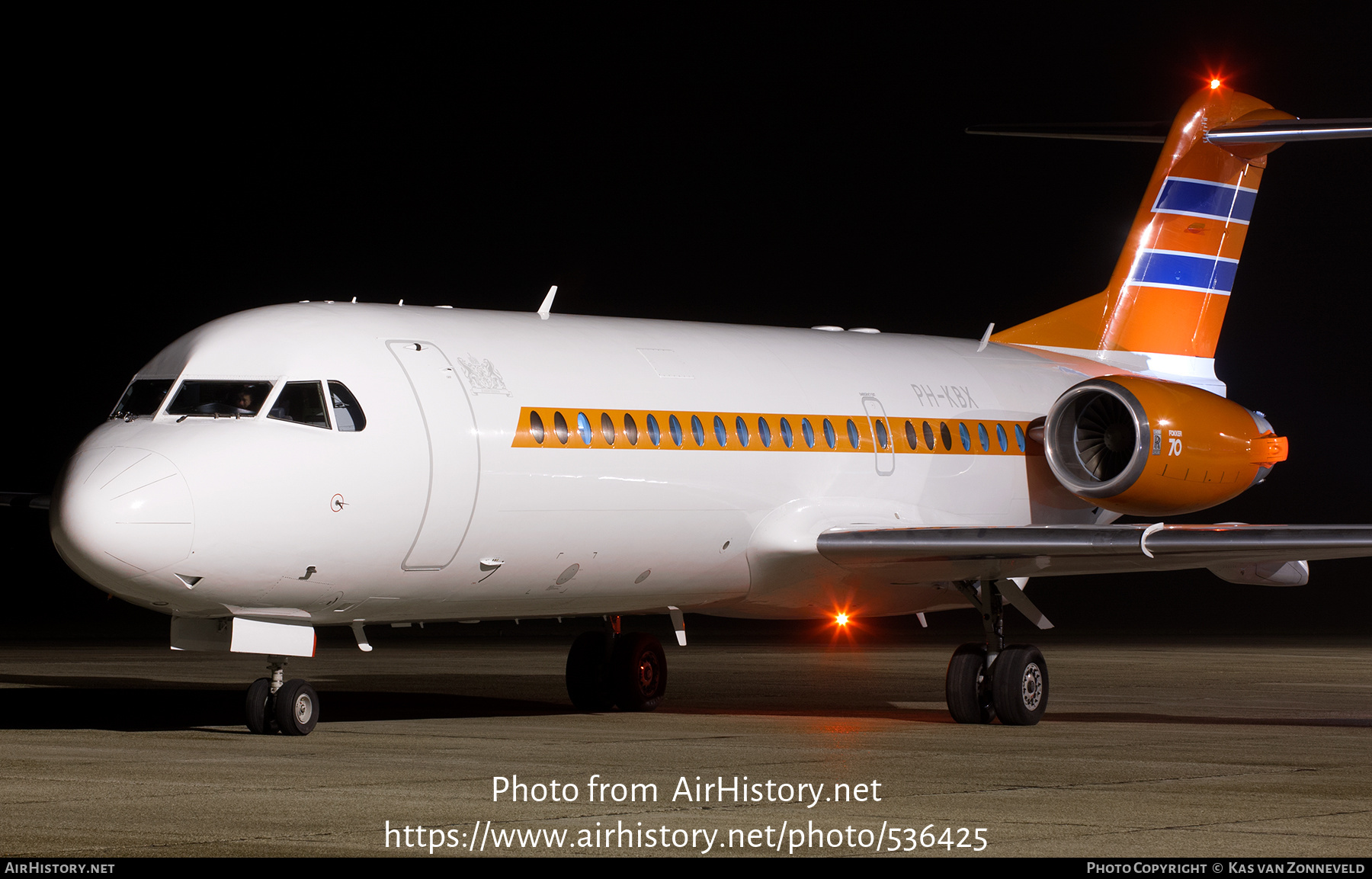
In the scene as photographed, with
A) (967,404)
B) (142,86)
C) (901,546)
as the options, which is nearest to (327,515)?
(901,546)

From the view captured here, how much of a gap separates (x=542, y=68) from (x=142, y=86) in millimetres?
13338

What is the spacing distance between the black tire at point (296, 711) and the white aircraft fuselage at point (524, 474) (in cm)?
70

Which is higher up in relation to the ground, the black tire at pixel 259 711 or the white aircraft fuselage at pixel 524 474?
the white aircraft fuselage at pixel 524 474

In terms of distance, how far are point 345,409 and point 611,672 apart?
5591 millimetres

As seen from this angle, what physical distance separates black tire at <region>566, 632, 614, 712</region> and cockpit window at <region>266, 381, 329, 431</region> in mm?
5418

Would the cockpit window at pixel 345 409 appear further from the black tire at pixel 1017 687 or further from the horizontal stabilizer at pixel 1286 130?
the horizontal stabilizer at pixel 1286 130

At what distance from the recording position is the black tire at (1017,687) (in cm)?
1758

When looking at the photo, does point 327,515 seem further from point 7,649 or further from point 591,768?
point 7,649

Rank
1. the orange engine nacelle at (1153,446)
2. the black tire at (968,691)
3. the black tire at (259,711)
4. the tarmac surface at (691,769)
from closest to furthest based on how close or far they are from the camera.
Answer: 1. the tarmac surface at (691,769)
2. the black tire at (259,711)
3. the black tire at (968,691)
4. the orange engine nacelle at (1153,446)

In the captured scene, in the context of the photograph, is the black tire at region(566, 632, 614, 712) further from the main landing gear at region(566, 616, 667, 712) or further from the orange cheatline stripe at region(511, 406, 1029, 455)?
the orange cheatline stripe at region(511, 406, 1029, 455)

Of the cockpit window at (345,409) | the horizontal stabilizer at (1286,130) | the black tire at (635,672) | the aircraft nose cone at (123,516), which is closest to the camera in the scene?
the aircraft nose cone at (123,516)

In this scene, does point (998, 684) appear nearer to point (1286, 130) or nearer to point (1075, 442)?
point (1075, 442)

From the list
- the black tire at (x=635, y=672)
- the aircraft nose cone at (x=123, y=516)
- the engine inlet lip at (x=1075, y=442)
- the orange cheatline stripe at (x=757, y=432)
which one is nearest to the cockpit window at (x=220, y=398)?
the aircraft nose cone at (x=123, y=516)

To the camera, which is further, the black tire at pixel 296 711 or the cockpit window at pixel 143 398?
the black tire at pixel 296 711
